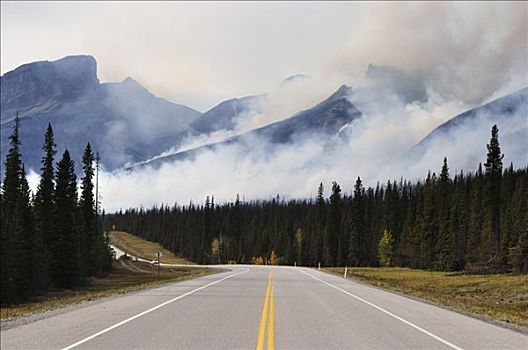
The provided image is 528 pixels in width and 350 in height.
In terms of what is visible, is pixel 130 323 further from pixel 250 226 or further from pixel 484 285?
pixel 250 226

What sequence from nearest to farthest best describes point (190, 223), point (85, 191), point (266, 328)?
point (266, 328) → point (85, 191) → point (190, 223)

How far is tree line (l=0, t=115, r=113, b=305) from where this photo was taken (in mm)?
44125

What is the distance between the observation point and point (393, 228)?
403 ft

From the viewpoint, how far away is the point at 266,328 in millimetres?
13945

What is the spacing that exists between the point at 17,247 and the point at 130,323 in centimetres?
3422

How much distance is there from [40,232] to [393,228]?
83299 mm

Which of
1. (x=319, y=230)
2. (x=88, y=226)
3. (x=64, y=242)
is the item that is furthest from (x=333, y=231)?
(x=64, y=242)

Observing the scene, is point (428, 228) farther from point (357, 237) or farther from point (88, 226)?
point (88, 226)

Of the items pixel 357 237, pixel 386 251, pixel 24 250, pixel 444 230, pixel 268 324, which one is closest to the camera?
pixel 268 324

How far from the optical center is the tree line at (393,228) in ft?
266

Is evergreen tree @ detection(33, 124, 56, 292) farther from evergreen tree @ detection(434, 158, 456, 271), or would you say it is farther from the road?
evergreen tree @ detection(434, 158, 456, 271)

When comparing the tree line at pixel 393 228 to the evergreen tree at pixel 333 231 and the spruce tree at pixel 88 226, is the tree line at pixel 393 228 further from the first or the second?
the spruce tree at pixel 88 226

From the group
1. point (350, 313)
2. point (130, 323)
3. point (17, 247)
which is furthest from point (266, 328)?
point (17, 247)

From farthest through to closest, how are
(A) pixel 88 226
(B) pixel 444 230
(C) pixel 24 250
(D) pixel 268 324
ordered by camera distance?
(B) pixel 444 230, (A) pixel 88 226, (C) pixel 24 250, (D) pixel 268 324
